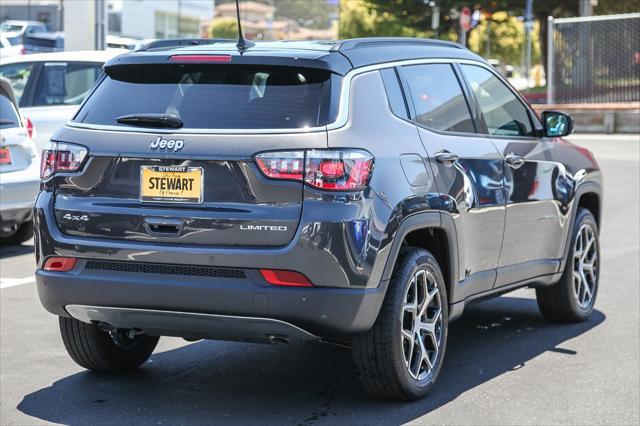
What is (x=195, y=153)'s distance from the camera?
5.56 m

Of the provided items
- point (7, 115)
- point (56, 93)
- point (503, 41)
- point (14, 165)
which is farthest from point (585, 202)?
point (503, 41)

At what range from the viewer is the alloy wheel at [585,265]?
8.18m

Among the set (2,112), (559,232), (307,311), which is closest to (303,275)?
(307,311)

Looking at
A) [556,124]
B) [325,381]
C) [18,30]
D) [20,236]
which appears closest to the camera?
[325,381]

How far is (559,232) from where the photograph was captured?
7789 mm

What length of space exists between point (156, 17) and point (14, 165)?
107 metres

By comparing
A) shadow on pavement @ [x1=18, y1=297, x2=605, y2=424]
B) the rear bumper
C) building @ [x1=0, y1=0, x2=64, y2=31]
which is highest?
building @ [x1=0, y1=0, x2=64, y2=31]

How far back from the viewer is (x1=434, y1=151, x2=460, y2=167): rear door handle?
6.24 m

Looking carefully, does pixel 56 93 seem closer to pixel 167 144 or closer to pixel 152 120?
pixel 152 120

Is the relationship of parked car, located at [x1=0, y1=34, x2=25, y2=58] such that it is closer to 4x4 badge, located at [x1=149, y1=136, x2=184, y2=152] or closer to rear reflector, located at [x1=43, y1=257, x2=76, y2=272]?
rear reflector, located at [x1=43, y1=257, x2=76, y2=272]

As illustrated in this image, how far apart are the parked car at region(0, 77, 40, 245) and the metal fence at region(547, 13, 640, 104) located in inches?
769

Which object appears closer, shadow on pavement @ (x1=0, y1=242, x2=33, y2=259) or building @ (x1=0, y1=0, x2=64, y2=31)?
shadow on pavement @ (x1=0, y1=242, x2=33, y2=259)

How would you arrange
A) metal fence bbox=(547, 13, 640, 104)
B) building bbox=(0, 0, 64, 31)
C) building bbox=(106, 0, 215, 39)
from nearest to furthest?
metal fence bbox=(547, 13, 640, 104), building bbox=(0, 0, 64, 31), building bbox=(106, 0, 215, 39)

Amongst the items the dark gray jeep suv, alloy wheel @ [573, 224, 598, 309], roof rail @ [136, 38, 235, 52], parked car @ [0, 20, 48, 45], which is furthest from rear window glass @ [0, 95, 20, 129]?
parked car @ [0, 20, 48, 45]
